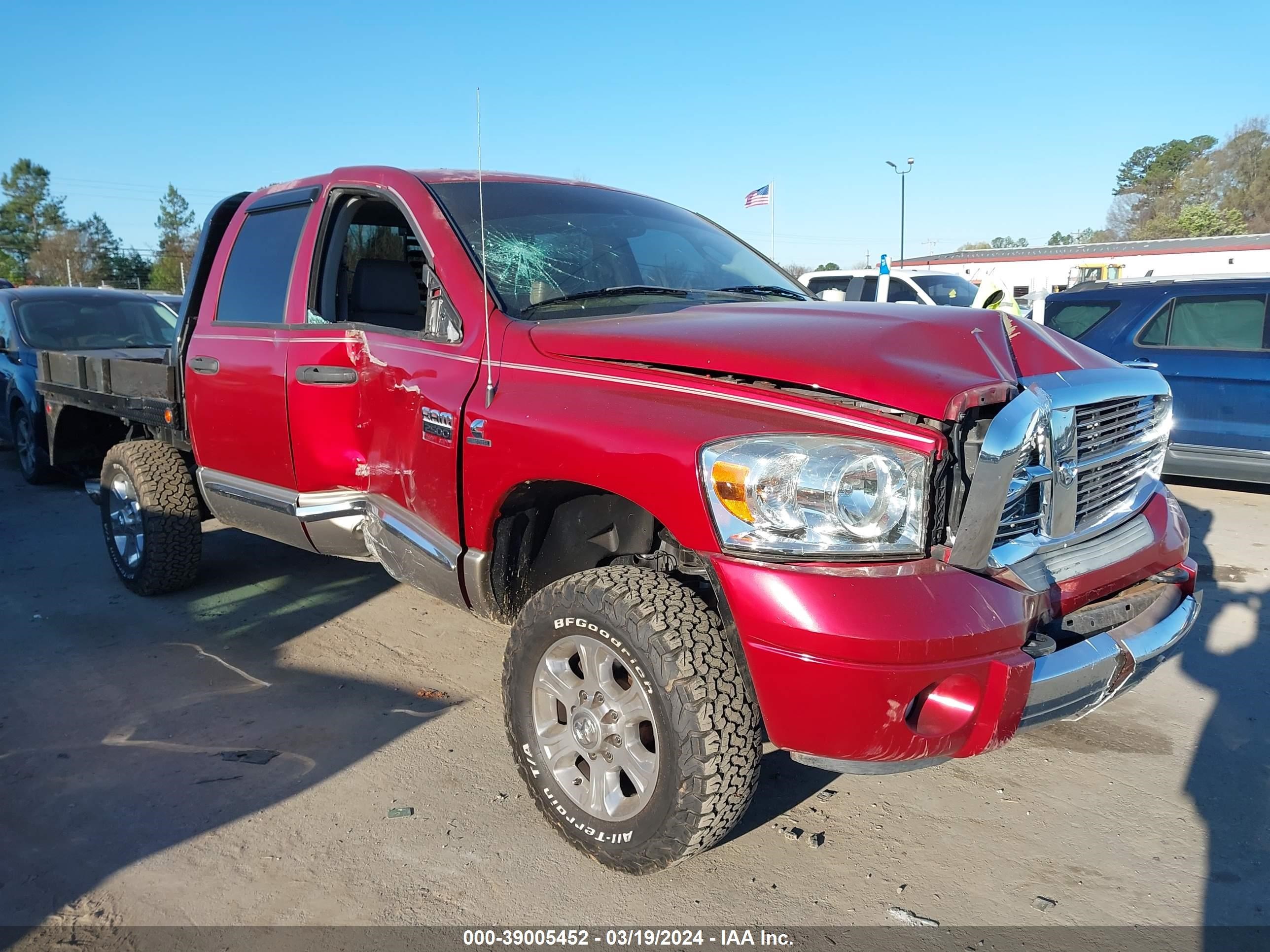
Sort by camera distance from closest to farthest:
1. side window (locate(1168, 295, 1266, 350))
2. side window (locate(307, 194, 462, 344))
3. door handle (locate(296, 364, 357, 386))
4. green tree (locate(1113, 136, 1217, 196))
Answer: door handle (locate(296, 364, 357, 386)) → side window (locate(307, 194, 462, 344)) → side window (locate(1168, 295, 1266, 350)) → green tree (locate(1113, 136, 1217, 196))

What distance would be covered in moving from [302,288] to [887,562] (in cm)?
283

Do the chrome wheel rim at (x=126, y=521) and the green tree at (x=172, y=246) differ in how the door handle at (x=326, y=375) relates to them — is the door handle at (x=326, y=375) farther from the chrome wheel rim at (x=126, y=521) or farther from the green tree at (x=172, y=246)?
the green tree at (x=172, y=246)

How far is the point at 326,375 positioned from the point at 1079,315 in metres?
6.81

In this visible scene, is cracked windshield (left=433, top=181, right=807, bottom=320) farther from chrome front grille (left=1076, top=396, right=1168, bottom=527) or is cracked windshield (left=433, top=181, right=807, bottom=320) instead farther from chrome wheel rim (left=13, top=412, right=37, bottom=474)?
chrome wheel rim (left=13, top=412, right=37, bottom=474)

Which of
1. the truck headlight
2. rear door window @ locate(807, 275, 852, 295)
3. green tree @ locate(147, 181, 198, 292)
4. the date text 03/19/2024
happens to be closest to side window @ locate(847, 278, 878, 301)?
rear door window @ locate(807, 275, 852, 295)

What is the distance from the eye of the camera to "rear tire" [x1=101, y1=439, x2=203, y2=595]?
4707 millimetres

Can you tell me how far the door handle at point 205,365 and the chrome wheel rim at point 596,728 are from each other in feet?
8.19

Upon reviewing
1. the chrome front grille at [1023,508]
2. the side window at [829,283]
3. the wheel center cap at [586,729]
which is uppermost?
the side window at [829,283]

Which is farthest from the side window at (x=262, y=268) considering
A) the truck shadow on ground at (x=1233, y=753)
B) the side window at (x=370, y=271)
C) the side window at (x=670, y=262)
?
the truck shadow on ground at (x=1233, y=753)

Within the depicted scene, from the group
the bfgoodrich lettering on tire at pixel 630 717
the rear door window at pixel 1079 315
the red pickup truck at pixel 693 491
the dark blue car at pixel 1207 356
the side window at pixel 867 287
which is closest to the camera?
the red pickup truck at pixel 693 491

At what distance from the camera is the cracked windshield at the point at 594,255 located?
Answer: 3242mm

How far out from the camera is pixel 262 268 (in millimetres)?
4215

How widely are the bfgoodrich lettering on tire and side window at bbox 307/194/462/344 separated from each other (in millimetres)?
1510

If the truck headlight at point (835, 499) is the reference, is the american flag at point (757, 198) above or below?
above
